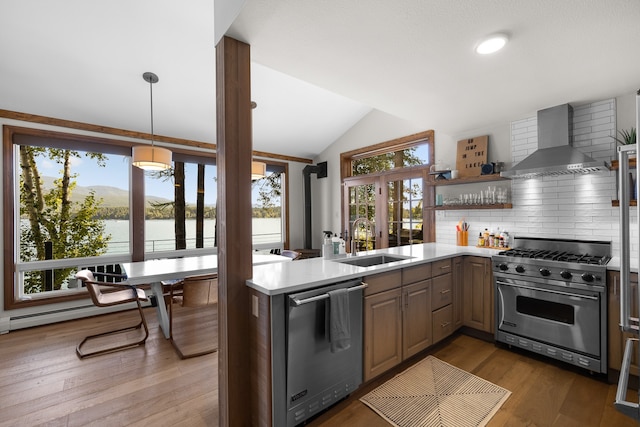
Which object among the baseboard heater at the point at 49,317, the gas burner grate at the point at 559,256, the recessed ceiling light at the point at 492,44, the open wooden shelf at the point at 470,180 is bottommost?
the baseboard heater at the point at 49,317

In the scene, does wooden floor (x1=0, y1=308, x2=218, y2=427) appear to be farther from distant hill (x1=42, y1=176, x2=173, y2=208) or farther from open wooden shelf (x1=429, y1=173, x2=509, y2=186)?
open wooden shelf (x1=429, y1=173, x2=509, y2=186)

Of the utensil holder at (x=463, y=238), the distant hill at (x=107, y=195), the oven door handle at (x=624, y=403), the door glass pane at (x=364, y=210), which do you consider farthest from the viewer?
the door glass pane at (x=364, y=210)

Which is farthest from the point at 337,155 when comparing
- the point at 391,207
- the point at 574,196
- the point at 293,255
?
the point at 574,196

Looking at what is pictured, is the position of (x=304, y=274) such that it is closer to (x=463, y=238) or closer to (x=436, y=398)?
(x=436, y=398)

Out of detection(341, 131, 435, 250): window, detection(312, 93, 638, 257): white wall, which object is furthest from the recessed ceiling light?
detection(341, 131, 435, 250): window

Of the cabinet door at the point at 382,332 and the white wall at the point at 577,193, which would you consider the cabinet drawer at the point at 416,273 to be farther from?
the white wall at the point at 577,193

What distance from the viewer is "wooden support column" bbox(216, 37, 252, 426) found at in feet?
5.78

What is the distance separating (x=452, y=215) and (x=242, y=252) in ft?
10.2

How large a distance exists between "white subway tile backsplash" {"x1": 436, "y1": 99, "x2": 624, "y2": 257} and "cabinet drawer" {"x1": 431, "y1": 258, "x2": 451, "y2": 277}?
3.57 feet

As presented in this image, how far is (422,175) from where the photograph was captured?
4.29 metres

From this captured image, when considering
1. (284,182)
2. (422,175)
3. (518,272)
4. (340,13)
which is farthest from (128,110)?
(518,272)

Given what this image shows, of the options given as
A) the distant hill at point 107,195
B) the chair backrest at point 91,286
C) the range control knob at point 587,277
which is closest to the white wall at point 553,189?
the range control knob at point 587,277

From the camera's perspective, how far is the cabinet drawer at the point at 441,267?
2762mm

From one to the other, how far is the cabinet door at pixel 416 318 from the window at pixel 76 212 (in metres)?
3.59
